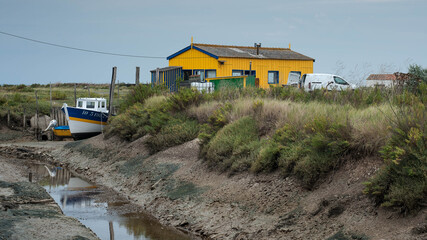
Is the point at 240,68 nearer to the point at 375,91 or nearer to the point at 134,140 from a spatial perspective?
the point at 134,140

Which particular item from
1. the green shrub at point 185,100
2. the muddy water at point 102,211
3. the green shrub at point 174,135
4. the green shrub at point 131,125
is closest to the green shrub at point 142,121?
the green shrub at point 131,125

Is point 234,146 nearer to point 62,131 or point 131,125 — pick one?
point 131,125

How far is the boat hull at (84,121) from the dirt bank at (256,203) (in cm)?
1409

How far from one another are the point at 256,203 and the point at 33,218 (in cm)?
470

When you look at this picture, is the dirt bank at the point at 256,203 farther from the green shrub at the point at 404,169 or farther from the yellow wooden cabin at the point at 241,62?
the yellow wooden cabin at the point at 241,62

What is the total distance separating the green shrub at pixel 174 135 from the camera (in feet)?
58.7

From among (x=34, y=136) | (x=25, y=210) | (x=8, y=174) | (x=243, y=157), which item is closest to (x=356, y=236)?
(x=243, y=157)

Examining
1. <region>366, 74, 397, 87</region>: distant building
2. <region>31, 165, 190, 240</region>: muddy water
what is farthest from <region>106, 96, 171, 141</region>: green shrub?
<region>366, 74, 397, 87</region>: distant building

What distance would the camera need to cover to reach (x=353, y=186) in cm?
927

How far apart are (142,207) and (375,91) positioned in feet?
27.0

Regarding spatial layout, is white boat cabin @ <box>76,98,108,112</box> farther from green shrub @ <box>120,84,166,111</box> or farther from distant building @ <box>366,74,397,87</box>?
distant building @ <box>366,74,397,87</box>

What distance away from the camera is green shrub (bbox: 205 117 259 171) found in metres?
12.9

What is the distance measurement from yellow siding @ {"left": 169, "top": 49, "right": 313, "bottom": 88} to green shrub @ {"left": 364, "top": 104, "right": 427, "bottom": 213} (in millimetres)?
29335

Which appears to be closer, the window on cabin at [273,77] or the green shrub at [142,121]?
the green shrub at [142,121]
